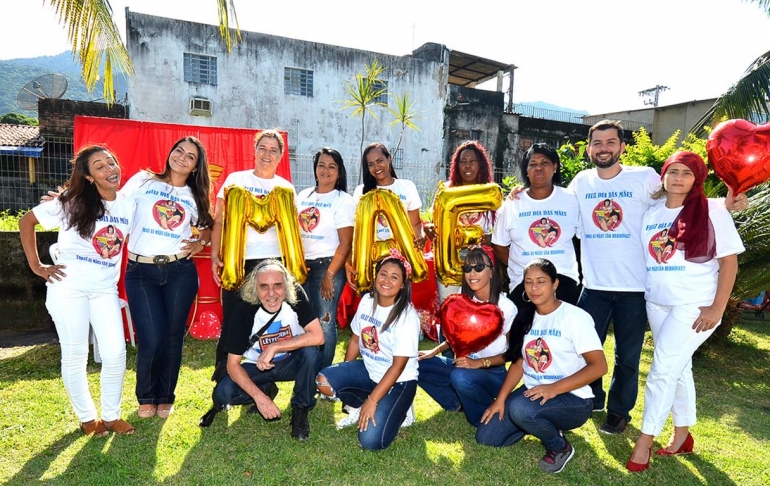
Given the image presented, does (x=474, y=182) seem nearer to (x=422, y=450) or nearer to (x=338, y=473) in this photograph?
(x=422, y=450)

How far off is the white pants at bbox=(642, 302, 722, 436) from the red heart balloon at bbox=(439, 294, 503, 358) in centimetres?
89

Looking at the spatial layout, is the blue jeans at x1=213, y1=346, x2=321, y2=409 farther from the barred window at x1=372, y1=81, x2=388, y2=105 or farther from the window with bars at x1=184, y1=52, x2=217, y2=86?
the barred window at x1=372, y1=81, x2=388, y2=105

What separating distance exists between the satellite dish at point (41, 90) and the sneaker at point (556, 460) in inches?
700

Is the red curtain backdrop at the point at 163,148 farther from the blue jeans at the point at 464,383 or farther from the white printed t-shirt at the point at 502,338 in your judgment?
the white printed t-shirt at the point at 502,338

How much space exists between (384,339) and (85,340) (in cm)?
182

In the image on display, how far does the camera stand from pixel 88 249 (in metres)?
3.10

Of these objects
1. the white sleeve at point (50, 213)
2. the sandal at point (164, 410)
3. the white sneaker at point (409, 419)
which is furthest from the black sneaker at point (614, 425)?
the white sleeve at point (50, 213)

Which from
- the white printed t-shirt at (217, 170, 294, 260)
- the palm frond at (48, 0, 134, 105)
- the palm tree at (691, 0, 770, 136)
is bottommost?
the white printed t-shirt at (217, 170, 294, 260)

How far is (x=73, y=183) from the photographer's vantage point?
121 inches

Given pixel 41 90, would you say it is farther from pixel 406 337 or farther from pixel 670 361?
pixel 670 361

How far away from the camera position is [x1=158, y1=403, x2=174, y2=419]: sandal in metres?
3.50

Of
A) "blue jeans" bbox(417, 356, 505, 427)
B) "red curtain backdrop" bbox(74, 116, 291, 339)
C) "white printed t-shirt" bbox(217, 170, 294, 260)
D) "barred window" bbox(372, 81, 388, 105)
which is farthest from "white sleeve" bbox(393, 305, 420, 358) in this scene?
"barred window" bbox(372, 81, 388, 105)

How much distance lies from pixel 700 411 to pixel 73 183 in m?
4.55

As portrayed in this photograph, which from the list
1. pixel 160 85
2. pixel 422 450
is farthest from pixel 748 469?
pixel 160 85
